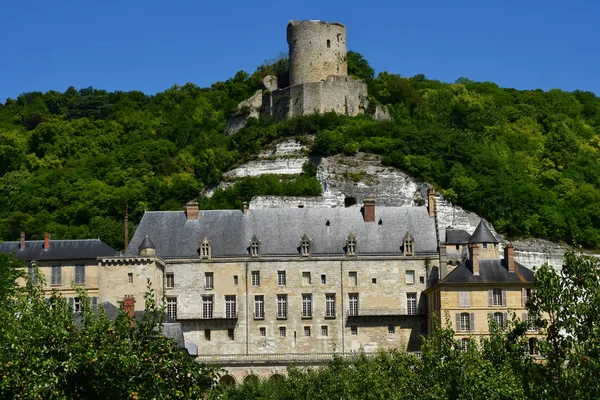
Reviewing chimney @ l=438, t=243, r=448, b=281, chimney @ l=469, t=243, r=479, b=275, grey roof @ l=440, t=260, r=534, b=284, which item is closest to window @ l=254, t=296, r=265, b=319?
chimney @ l=438, t=243, r=448, b=281

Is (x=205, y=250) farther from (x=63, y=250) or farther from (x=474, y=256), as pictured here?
(x=474, y=256)

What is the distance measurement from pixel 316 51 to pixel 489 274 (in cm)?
3697

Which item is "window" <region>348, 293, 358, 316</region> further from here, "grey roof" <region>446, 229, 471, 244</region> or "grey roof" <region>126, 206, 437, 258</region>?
"grey roof" <region>446, 229, 471, 244</region>

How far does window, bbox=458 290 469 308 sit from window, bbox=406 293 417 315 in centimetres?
370

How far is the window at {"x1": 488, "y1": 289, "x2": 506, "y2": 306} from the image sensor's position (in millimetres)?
56431

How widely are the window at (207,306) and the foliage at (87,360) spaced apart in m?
34.2

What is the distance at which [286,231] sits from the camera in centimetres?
6272

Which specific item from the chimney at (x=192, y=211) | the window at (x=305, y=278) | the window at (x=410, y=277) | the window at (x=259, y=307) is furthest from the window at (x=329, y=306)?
the chimney at (x=192, y=211)

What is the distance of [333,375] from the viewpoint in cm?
4609

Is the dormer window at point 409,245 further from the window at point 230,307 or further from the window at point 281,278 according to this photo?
the window at point 230,307

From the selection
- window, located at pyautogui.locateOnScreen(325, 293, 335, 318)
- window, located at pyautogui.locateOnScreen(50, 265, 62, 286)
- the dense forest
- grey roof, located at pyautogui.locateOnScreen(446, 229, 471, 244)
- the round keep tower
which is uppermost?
the round keep tower

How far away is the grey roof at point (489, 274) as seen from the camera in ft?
186

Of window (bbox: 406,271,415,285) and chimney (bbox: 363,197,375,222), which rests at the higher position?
chimney (bbox: 363,197,375,222)

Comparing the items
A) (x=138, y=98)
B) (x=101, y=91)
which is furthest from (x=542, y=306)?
(x=101, y=91)
